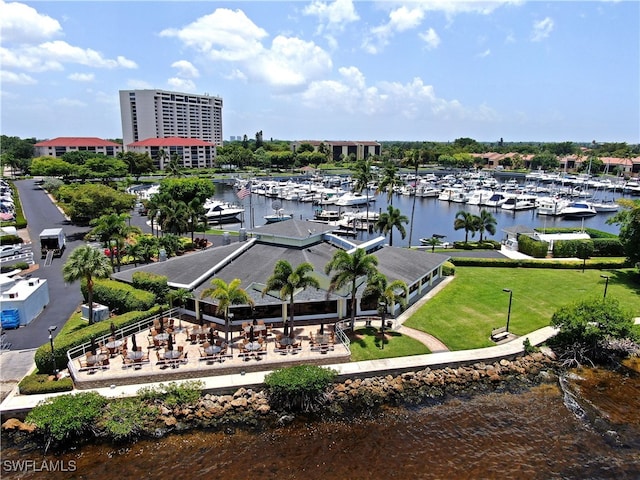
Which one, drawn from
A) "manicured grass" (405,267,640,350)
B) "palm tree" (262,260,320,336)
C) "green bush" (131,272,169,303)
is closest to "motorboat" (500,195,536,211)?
"manicured grass" (405,267,640,350)

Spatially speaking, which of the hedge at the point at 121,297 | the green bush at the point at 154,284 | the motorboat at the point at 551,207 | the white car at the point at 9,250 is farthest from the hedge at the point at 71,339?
the motorboat at the point at 551,207

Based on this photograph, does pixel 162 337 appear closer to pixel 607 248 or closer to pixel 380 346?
pixel 380 346

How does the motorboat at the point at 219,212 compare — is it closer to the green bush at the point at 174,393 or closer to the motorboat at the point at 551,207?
the green bush at the point at 174,393

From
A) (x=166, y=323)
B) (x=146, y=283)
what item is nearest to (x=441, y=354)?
(x=166, y=323)

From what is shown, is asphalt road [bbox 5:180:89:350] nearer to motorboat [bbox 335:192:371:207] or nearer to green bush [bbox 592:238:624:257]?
motorboat [bbox 335:192:371:207]

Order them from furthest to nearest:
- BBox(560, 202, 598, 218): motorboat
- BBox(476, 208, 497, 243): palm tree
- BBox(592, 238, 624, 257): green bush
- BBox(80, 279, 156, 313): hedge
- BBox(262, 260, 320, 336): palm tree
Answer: BBox(560, 202, 598, 218): motorboat, BBox(476, 208, 497, 243): palm tree, BBox(592, 238, 624, 257): green bush, BBox(80, 279, 156, 313): hedge, BBox(262, 260, 320, 336): palm tree

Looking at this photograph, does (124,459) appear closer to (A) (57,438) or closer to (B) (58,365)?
(A) (57,438)

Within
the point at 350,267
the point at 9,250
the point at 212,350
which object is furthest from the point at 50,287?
the point at 350,267
